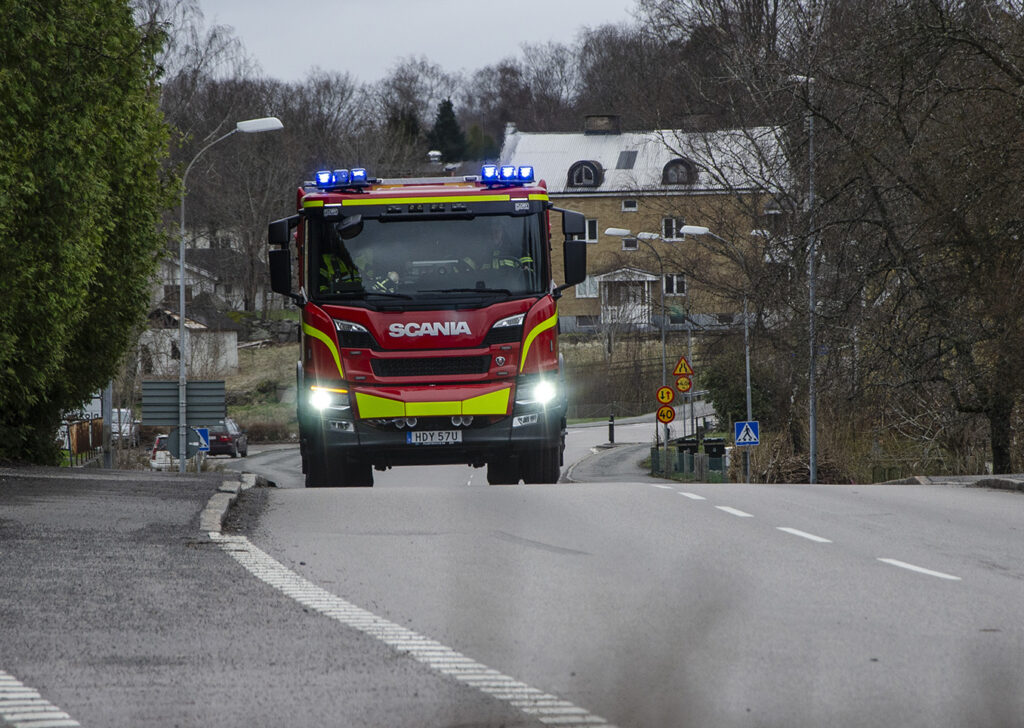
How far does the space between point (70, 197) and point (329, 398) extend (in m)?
3.35

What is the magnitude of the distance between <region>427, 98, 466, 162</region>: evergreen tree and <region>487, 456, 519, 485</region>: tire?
99541 millimetres

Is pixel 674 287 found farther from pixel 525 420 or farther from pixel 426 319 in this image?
pixel 426 319

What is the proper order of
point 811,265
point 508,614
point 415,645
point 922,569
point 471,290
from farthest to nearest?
point 811,265 < point 471,290 < point 922,569 < point 508,614 < point 415,645

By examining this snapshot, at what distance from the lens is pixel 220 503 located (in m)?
13.5

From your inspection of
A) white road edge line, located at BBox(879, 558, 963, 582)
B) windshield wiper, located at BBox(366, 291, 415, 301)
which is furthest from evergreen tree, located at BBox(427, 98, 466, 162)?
white road edge line, located at BBox(879, 558, 963, 582)

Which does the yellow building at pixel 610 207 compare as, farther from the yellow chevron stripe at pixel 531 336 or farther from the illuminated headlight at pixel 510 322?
the illuminated headlight at pixel 510 322

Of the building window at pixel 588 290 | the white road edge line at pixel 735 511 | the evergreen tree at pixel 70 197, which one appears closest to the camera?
the white road edge line at pixel 735 511

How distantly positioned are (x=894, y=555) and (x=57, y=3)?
9.24 meters

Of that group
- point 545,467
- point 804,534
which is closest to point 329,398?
point 545,467

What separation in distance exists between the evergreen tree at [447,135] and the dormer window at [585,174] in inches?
1156

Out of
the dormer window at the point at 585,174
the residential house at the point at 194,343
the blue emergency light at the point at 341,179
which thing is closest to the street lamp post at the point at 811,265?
the blue emergency light at the point at 341,179

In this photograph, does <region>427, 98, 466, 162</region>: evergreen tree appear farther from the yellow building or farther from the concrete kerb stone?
the concrete kerb stone

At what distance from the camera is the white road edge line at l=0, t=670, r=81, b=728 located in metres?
5.57

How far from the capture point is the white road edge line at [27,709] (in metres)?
5.57
